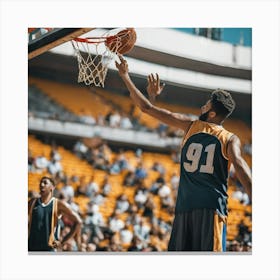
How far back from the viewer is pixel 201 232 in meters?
6.49

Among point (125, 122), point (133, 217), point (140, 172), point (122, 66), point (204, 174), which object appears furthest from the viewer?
point (125, 122)

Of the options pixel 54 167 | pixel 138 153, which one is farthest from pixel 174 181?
pixel 54 167

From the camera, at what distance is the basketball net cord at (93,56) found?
22.4 feet

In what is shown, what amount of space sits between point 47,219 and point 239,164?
2.05m

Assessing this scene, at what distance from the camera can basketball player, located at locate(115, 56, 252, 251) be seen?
21.4 feet

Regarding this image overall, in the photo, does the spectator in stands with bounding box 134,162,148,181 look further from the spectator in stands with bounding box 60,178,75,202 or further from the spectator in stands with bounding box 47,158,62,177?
the spectator in stands with bounding box 47,158,62,177

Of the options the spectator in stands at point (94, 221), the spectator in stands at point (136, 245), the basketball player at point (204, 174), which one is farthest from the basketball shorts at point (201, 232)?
the spectator in stands at point (94, 221)

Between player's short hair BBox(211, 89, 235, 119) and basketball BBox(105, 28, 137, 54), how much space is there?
994 millimetres

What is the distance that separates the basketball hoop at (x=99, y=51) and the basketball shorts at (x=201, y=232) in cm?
166

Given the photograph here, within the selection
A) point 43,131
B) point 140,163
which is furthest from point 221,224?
point 43,131

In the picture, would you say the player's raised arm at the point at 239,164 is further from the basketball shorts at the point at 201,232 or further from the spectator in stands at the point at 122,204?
the spectator in stands at the point at 122,204

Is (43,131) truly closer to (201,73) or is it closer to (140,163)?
(140,163)

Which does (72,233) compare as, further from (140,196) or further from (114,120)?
(114,120)
